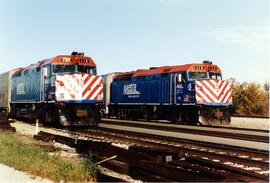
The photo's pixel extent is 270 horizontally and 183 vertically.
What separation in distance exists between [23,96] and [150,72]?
8.72 meters

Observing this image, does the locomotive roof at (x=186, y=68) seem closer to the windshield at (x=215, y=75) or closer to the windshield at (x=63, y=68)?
the windshield at (x=215, y=75)

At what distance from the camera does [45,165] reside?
7695mm

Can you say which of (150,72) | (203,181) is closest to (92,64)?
(150,72)

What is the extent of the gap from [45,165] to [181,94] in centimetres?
1538

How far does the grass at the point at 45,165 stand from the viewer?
693 centimetres

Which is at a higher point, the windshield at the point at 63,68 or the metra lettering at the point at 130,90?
the windshield at the point at 63,68

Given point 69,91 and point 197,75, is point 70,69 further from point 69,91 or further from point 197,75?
point 197,75

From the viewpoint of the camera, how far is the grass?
22.7 ft

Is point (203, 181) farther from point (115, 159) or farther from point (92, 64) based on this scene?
point (92, 64)

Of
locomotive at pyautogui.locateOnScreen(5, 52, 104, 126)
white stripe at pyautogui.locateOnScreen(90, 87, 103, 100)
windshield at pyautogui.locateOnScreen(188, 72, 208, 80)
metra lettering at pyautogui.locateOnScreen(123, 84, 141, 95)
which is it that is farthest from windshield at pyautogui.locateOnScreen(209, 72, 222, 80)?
white stripe at pyautogui.locateOnScreen(90, 87, 103, 100)

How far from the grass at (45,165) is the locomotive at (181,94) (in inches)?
512

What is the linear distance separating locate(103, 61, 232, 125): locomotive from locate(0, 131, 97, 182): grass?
42.7 feet

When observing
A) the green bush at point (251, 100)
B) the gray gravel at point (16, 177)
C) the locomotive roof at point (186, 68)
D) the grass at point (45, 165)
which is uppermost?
the locomotive roof at point (186, 68)

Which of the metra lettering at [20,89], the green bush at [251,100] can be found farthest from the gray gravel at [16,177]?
the green bush at [251,100]
